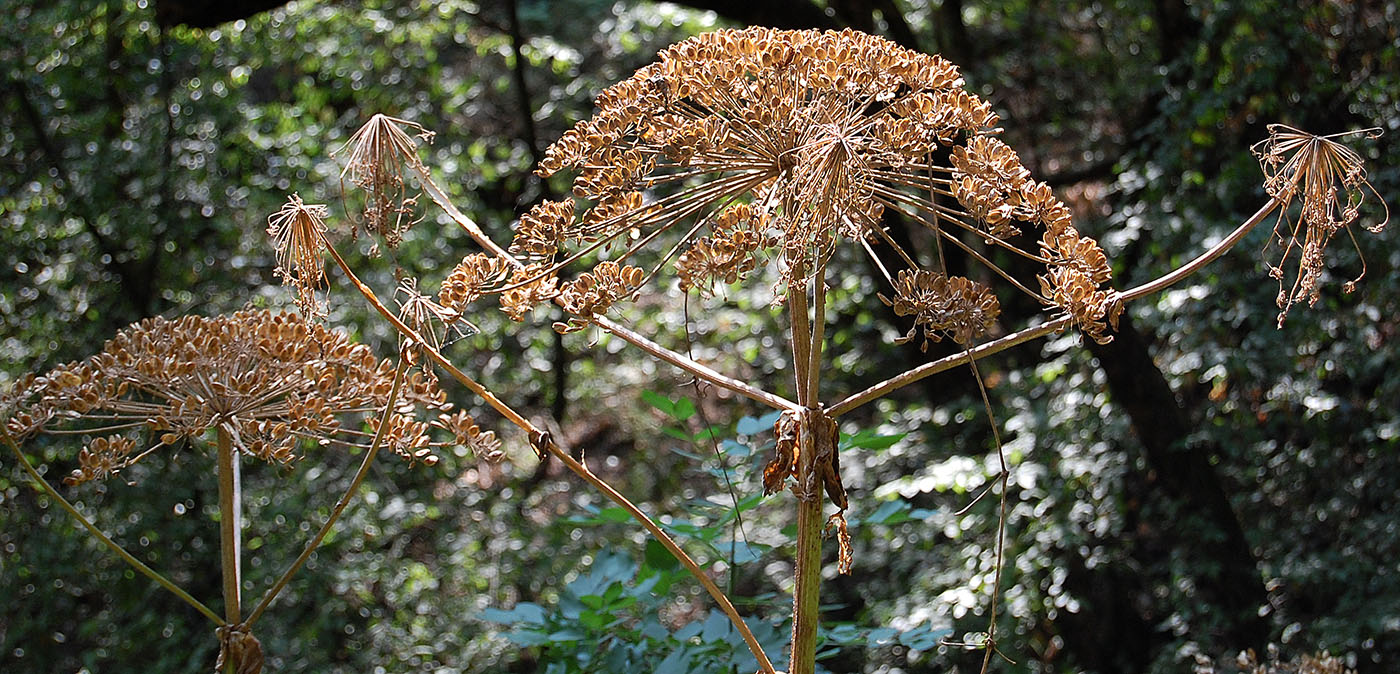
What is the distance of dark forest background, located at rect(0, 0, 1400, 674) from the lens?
238 centimetres

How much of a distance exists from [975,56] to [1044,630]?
1.77 m

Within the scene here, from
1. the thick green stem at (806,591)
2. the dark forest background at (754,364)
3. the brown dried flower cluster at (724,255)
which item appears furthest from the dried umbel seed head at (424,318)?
the dark forest background at (754,364)

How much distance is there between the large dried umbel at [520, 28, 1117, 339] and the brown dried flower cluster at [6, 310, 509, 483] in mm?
225

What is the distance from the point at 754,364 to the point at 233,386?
2.86 m

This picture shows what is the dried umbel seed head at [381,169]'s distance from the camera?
79cm

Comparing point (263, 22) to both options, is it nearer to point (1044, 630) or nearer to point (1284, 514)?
point (1044, 630)

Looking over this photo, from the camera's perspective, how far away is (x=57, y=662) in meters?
2.88

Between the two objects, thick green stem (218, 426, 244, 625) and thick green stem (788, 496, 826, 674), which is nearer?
thick green stem (788, 496, 826, 674)

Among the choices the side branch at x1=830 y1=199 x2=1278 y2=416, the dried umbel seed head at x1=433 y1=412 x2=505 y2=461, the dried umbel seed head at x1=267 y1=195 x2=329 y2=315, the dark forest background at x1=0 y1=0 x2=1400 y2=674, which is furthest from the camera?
the dark forest background at x1=0 y1=0 x2=1400 y2=674

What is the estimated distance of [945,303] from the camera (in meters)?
0.72

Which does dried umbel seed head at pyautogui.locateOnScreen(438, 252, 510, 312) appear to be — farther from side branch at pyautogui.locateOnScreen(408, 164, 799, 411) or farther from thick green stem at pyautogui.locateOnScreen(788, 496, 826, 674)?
thick green stem at pyautogui.locateOnScreen(788, 496, 826, 674)

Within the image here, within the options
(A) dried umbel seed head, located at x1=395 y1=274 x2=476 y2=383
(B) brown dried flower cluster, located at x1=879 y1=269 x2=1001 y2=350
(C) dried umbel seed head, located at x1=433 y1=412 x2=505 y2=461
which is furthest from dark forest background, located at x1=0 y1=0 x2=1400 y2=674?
(B) brown dried flower cluster, located at x1=879 y1=269 x2=1001 y2=350

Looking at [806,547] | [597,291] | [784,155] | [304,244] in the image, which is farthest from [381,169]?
[806,547]

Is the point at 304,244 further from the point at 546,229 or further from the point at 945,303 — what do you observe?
the point at 945,303
